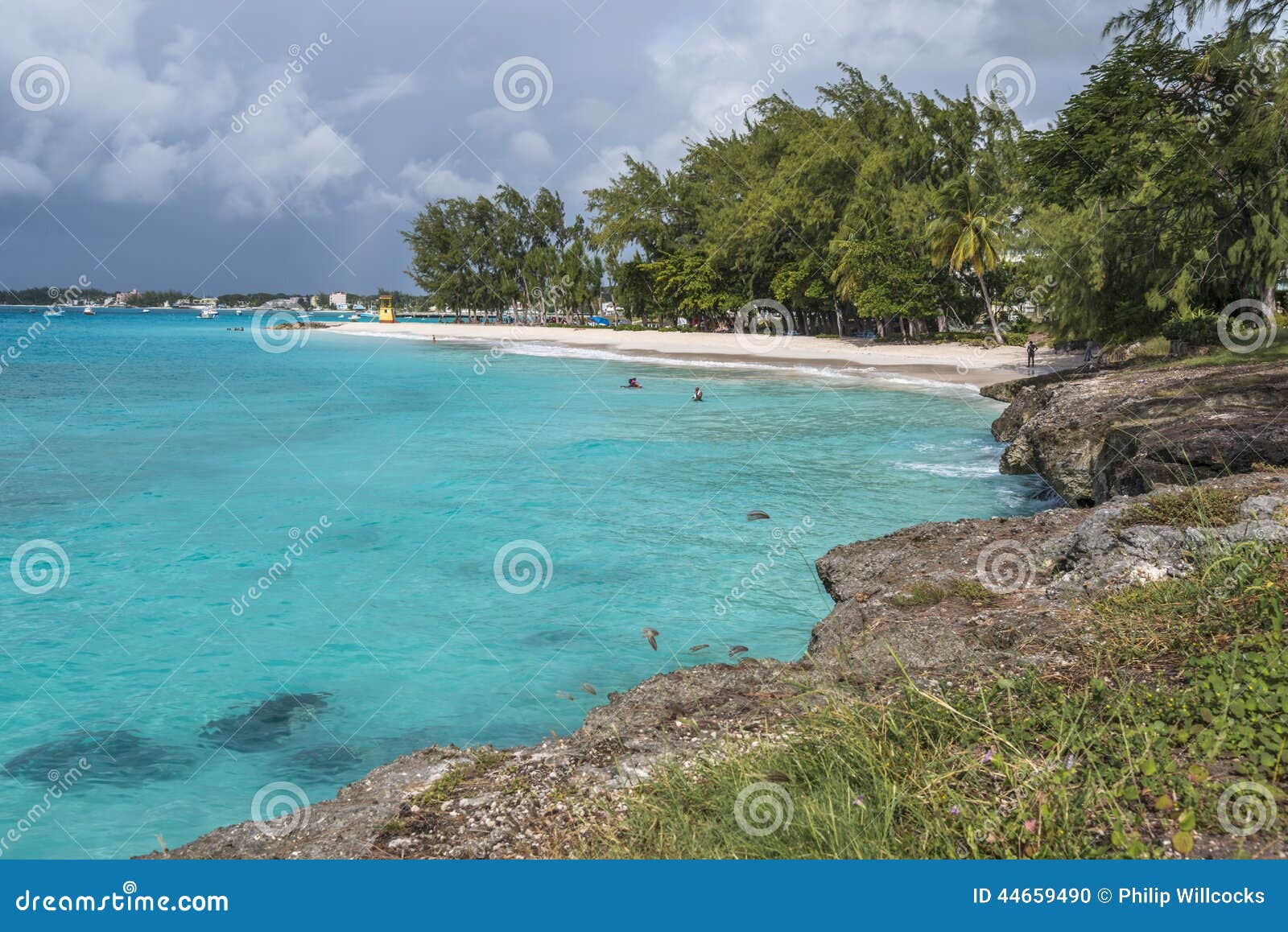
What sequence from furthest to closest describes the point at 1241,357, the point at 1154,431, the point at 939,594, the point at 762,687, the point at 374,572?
1. the point at 1241,357
2. the point at 374,572
3. the point at 1154,431
4. the point at 939,594
5. the point at 762,687

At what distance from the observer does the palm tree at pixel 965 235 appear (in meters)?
45.8

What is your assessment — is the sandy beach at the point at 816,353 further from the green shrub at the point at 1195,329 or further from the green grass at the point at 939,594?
the green grass at the point at 939,594

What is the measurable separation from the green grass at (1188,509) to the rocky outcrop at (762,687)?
5 centimetres

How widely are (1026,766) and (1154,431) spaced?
9871 millimetres

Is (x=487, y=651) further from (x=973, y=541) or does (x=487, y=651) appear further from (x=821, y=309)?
(x=821, y=309)

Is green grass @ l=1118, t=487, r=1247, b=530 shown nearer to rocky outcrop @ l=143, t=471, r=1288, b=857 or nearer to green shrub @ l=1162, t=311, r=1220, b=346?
rocky outcrop @ l=143, t=471, r=1288, b=857

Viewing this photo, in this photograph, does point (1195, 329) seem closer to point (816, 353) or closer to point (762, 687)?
point (762, 687)

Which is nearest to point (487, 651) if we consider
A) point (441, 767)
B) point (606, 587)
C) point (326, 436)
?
point (606, 587)

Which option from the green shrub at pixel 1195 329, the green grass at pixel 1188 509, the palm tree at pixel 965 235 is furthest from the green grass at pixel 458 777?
the palm tree at pixel 965 235

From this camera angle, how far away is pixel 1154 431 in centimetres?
1209

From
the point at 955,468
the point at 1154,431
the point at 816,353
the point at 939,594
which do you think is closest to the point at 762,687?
the point at 939,594

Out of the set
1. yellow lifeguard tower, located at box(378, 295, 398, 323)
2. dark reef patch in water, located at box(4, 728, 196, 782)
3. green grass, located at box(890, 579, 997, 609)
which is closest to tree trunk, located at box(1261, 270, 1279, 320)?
green grass, located at box(890, 579, 997, 609)

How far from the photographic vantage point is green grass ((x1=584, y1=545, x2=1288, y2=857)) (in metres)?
3.67

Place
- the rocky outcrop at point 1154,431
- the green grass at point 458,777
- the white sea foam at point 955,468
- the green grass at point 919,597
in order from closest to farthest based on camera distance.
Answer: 1. the green grass at point 458,777
2. the green grass at point 919,597
3. the rocky outcrop at point 1154,431
4. the white sea foam at point 955,468
